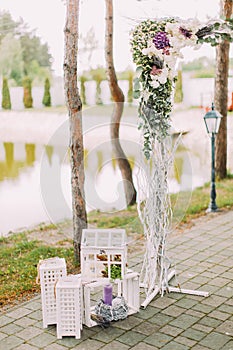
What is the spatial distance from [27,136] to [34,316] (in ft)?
19.8

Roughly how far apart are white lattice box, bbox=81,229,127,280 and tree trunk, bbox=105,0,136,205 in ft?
8.78

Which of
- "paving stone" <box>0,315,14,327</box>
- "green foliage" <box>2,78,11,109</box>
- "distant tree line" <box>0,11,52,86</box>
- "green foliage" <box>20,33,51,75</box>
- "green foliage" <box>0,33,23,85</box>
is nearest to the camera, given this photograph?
"paving stone" <box>0,315,14,327</box>

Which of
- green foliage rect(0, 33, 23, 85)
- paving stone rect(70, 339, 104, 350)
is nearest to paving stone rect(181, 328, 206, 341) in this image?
paving stone rect(70, 339, 104, 350)

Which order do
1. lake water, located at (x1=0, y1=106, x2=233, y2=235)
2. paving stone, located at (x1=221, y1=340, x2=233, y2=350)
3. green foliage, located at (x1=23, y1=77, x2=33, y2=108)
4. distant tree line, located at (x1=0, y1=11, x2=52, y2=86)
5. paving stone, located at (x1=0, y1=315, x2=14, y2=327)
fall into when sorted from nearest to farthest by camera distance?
1. paving stone, located at (x1=221, y1=340, x2=233, y2=350)
2. paving stone, located at (x1=0, y1=315, x2=14, y2=327)
3. lake water, located at (x1=0, y1=106, x2=233, y2=235)
4. green foliage, located at (x1=23, y1=77, x2=33, y2=108)
5. distant tree line, located at (x1=0, y1=11, x2=52, y2=86)

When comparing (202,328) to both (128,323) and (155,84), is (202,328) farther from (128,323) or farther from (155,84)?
(155,84)

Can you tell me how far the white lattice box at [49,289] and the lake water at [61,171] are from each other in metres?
0.75

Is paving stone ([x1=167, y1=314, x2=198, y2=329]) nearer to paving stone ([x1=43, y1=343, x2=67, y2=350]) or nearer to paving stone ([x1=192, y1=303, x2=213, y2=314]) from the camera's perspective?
paving stone ([x1=192, y1=303, x2=213, y2=314])

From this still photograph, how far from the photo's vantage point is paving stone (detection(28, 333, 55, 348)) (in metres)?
2.79

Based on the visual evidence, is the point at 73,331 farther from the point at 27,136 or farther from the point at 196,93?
the point at 196,93

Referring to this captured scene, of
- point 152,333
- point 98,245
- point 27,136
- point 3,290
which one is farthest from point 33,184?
point 152,333

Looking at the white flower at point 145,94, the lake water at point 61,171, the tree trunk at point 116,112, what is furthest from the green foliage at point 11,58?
→ the white flower at point 145,94

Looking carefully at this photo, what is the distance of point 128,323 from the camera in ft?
9.88

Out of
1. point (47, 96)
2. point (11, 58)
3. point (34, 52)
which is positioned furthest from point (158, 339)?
point (11, 58)

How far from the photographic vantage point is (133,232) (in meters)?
4.92
